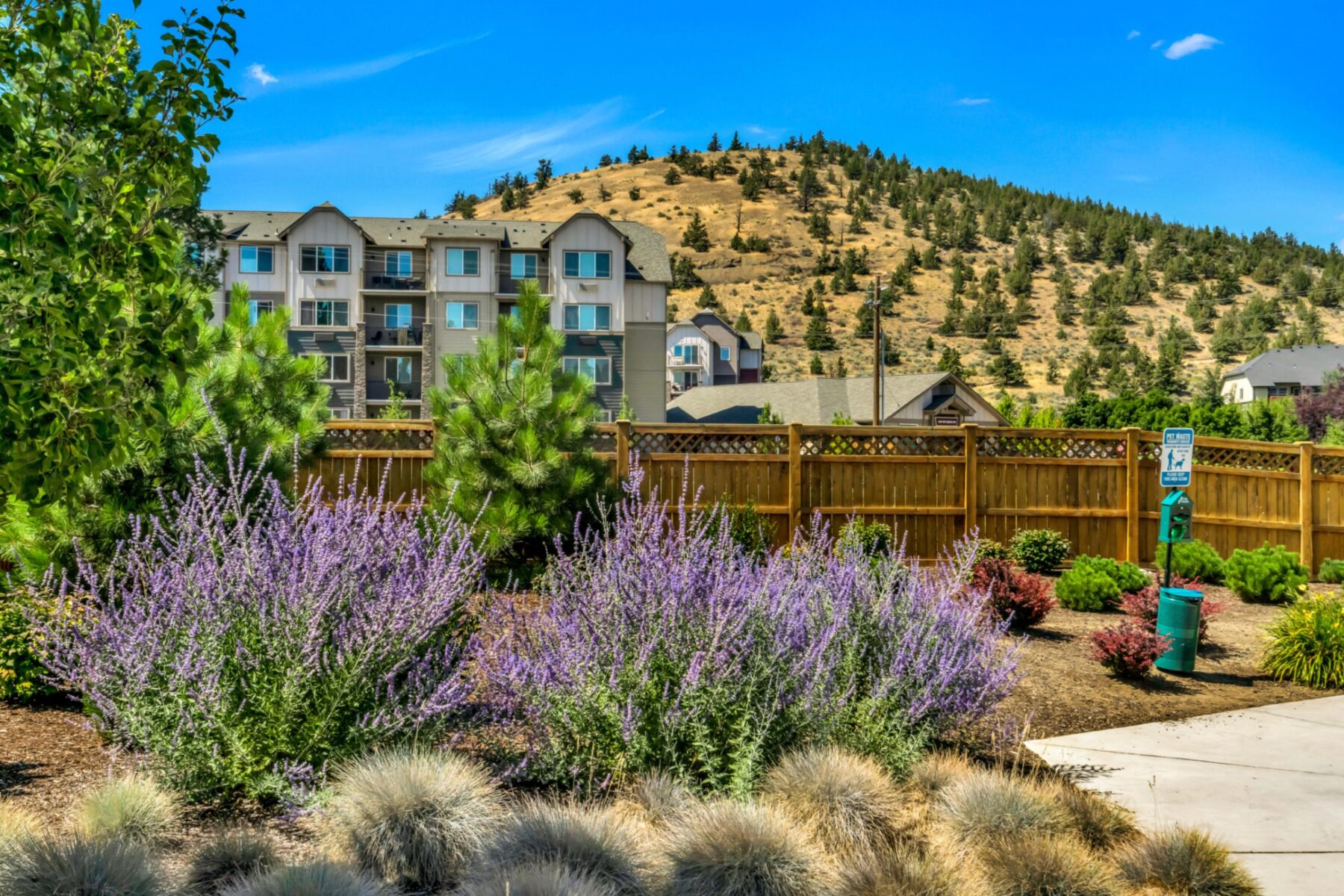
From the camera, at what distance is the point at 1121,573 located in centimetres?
1113

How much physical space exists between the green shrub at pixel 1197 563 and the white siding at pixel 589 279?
2872 cm

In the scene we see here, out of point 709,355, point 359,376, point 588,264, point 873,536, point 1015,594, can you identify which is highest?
point 588,264

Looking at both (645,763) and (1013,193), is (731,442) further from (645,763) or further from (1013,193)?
(1013,193)

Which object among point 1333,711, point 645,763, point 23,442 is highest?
point 23,442

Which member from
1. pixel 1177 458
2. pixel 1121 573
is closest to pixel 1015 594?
pixel 1177 458

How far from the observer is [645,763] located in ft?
14.9

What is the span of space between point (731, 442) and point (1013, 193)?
332 ft

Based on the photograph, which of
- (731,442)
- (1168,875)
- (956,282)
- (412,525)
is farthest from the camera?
(956,282)

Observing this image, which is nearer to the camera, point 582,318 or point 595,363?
point 582,318

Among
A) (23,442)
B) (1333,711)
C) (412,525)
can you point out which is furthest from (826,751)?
(1333,711)

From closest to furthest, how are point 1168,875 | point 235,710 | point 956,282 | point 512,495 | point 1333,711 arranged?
point 1168,875 → point 235,710 → point 1333,711 → point 512,495 → point 956,282

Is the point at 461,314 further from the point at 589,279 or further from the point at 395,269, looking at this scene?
the point at 589,279

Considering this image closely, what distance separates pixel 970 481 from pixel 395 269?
3230 cm

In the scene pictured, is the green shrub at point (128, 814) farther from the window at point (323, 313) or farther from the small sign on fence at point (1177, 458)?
the window at point (323, 313)
